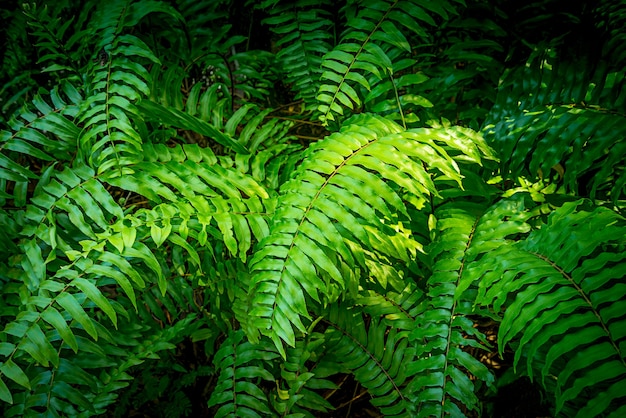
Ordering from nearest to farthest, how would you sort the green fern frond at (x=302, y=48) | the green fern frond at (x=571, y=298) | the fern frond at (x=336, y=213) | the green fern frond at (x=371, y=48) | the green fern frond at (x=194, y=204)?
the green fern frond at (x=571, y=298) → the fern frond at (x=336, y=213) → the green fern frond at (x=194, y=204) → the green fern frond at (x=371, y=48) → the green fern frond at (x=302, y=48)

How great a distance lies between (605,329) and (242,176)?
1.11 m

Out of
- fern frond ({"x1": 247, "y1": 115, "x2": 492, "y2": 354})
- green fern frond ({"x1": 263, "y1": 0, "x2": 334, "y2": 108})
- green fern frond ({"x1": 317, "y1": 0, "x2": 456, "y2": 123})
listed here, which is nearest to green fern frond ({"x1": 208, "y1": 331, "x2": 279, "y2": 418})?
fern frond ({"x1": 247, "y1": 115, "x2": 492, "y2": 354})

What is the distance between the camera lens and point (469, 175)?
5.08ft

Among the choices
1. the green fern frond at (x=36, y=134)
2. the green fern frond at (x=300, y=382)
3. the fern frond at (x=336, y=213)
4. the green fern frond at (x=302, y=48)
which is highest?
the green fern frond at (x=302, y=48)

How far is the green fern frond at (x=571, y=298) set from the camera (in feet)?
3.21

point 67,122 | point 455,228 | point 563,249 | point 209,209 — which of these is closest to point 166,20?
point 67,122

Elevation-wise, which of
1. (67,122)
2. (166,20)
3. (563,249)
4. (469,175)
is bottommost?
(563,249)

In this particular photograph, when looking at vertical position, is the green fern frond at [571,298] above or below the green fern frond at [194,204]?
below

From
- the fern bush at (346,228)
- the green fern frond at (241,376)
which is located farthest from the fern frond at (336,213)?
the green fern frond at (241,376)

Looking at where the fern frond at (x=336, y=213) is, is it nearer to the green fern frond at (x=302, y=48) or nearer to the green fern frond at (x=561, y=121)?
the green fern frond at (x=561, y=121)

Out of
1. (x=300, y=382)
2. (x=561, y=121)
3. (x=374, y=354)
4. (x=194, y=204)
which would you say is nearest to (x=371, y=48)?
(x=561, y=121)

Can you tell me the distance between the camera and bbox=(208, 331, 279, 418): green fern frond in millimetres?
1539

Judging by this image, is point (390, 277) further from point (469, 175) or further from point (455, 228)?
point (469, 175)

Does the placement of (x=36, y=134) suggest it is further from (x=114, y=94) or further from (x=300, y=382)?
(x=300, y=382)
